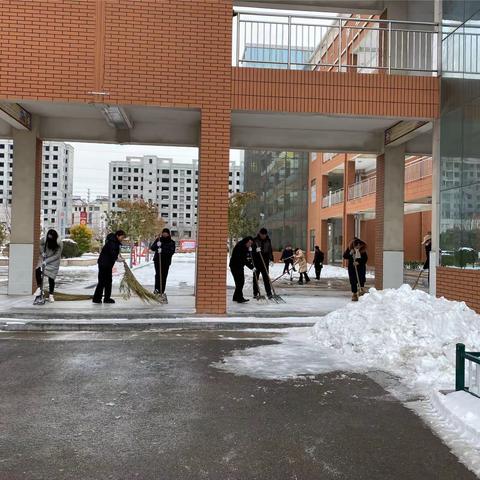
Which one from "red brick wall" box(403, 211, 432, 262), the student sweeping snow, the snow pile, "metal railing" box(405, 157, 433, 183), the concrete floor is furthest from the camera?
"red brick wall" box(403, 211, 432, 262)

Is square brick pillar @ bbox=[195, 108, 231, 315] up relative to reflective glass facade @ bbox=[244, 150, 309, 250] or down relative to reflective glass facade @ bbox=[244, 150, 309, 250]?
down

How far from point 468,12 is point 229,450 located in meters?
9.22

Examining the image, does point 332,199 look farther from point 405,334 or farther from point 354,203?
point 405,334

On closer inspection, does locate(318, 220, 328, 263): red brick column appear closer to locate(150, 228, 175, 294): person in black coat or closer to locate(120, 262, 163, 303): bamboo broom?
locate(150, 228, 175, 294): person in black coat

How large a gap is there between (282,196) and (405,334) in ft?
131

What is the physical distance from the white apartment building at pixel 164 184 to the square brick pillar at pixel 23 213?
140482 mm

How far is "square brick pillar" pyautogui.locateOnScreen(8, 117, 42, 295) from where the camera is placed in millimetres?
12773

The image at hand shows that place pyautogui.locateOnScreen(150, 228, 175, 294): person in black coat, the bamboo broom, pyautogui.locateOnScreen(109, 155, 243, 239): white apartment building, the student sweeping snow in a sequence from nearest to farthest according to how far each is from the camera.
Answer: the student sweeping snow < the bamboo broom < pyautogui.locateOnScreen(150, 228, 175, 294): person in black coat < pyautogui.locateOnScreen(109, 155, 243, 239): white apartment building

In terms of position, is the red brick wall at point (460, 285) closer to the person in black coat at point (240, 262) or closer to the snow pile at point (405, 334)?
the snow pile at point (405, 334)

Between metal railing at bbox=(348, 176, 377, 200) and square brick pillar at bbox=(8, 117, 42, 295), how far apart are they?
1904cm

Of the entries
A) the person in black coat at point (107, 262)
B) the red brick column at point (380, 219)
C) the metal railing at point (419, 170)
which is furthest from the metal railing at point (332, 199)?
the person in black coat at point (107, 262)

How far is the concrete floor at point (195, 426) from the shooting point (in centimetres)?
365

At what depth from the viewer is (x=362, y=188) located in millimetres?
30328

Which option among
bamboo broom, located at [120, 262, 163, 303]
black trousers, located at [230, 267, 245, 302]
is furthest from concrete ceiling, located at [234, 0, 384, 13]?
bamboo broom, located at [120, 262, 163, 303]
